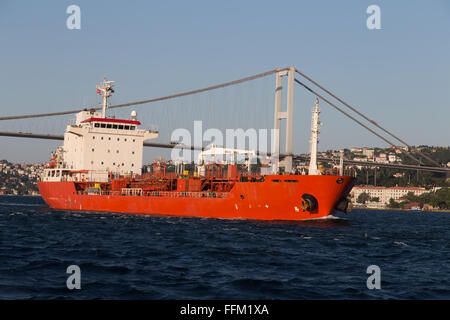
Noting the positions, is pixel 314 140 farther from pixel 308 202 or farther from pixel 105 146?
pixel 105 146

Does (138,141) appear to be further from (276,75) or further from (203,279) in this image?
(203,279)

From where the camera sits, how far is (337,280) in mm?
15594

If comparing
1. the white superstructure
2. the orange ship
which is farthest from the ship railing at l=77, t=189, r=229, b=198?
the white superstructure

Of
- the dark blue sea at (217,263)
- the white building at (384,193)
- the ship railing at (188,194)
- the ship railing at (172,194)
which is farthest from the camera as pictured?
the white building at (384,193)

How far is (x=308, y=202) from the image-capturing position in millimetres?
34312

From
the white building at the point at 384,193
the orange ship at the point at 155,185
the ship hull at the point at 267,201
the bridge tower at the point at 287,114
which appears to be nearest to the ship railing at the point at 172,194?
the orange ship at the point at 155,185

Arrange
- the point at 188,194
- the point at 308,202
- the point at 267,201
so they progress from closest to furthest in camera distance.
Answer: the point at 308,202
the point at 267,201
the point at 188,194

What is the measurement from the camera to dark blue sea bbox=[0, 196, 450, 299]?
13.8 m

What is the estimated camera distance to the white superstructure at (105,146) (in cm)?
5400

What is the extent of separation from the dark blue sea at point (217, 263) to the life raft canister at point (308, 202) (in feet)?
15.3

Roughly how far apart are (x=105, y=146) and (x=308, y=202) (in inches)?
1111

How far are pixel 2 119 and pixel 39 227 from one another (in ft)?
205

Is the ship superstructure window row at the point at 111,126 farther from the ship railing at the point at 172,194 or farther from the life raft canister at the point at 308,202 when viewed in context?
the life raft canister at the point at 308,202

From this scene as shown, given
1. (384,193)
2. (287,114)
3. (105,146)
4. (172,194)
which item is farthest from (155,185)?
(384,193)
